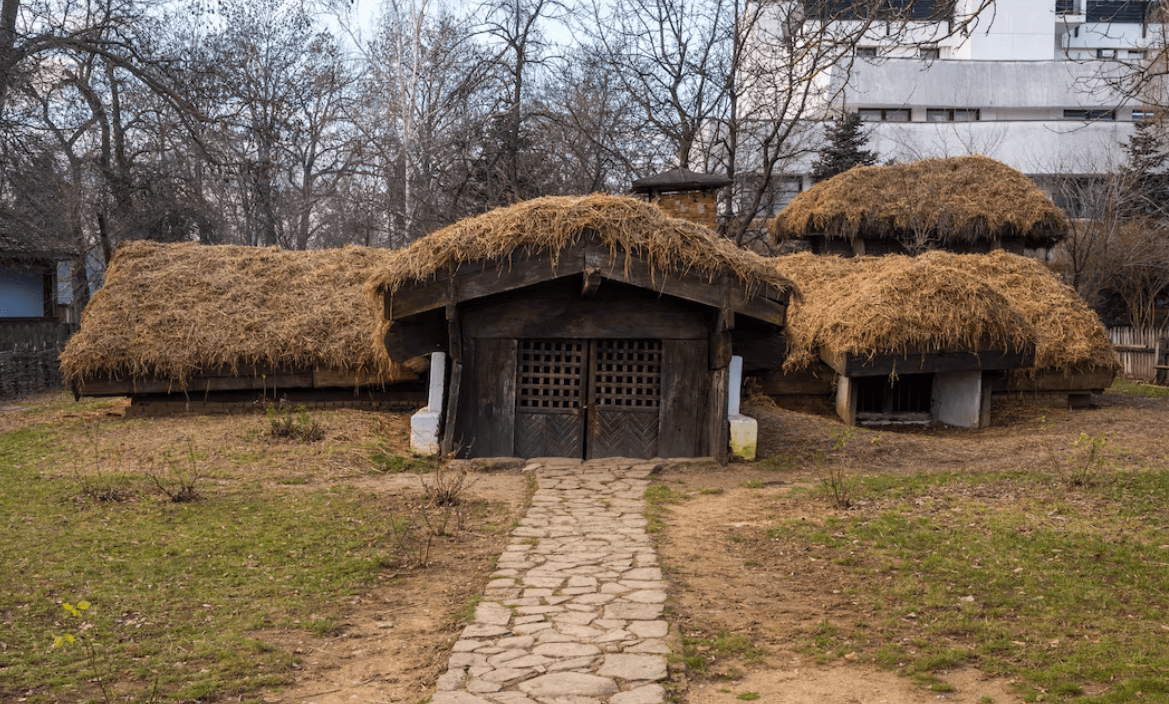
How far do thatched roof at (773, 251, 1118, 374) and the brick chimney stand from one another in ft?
6.13

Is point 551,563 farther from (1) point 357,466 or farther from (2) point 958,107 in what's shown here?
(2) point 958,107

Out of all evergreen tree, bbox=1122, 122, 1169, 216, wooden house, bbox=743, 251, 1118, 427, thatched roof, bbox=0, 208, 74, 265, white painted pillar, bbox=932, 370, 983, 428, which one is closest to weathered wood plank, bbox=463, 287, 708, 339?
wooden house, bbox=743, 251, 1118, 427

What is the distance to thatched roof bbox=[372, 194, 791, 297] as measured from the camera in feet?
32.5

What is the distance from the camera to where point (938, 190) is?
20125 mm

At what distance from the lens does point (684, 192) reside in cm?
1623

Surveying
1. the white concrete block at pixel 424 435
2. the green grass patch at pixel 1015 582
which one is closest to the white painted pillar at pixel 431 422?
the white concrete block at pixel 424 435

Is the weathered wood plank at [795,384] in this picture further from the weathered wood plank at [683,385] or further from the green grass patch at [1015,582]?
the green grass patch at [1015,582]

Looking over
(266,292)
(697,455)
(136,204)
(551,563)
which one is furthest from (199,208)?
(551,563)

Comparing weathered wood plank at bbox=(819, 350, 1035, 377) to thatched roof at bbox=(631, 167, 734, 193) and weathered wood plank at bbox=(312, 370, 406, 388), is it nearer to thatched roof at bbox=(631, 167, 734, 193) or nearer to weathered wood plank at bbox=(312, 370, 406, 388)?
thatched roof at bbox=(631, 167, 734, 193)

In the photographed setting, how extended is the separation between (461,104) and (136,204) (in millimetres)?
9392

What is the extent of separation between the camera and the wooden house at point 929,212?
19.7 metres

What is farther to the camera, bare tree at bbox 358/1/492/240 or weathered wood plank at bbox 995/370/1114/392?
bare tree at bbox 358/1/492/240

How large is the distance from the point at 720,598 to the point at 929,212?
51.6ft

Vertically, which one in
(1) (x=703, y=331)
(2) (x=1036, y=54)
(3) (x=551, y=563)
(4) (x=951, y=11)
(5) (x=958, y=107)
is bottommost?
(3) (x=551, y=563)
